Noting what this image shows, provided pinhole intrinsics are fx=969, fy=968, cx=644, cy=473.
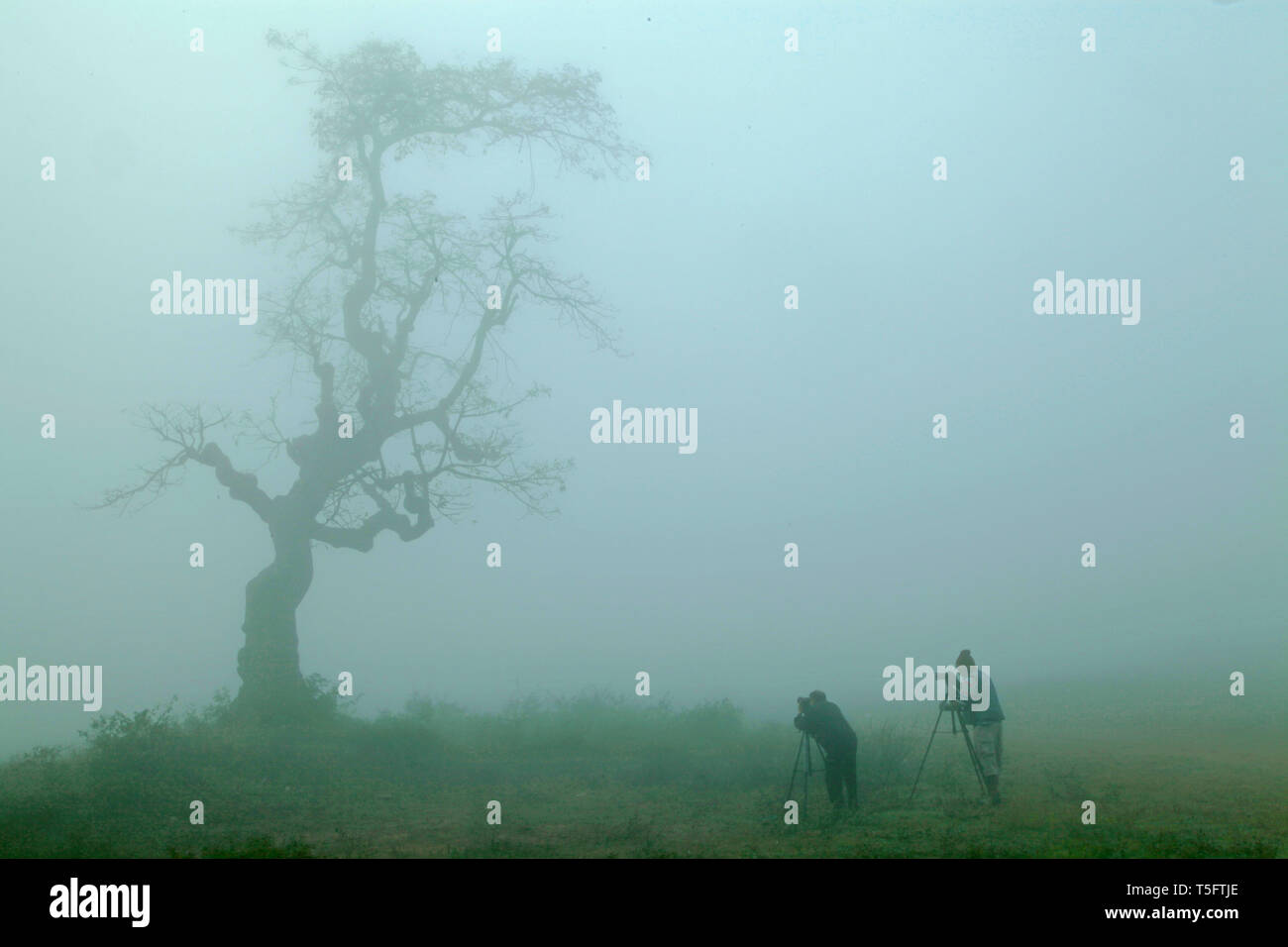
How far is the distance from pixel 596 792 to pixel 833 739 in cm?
421

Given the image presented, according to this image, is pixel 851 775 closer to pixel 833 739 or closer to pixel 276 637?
pixel 833 739

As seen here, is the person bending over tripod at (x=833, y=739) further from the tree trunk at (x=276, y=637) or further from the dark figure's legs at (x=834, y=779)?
the tree trunk at (x=276, y=637)

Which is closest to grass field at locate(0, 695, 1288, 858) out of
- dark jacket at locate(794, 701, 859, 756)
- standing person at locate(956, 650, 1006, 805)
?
standing person at locate(956, 650, 1006, 805)

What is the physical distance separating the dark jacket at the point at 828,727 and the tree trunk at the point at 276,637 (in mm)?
10270

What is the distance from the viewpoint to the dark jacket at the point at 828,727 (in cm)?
1326

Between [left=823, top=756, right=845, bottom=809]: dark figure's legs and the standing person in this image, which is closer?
the standing person

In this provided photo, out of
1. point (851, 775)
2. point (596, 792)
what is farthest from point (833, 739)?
point (596, 792)

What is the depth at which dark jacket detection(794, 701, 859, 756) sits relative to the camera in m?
13.3

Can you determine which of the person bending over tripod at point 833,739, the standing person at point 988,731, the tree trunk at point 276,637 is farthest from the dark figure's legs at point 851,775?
the tree trunk at point 276,637

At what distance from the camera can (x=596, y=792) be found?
50.7 feet

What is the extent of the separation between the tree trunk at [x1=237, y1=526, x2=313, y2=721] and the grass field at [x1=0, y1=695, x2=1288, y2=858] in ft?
2.27

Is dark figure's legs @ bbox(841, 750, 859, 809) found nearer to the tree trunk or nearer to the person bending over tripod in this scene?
the person bending over tripod
